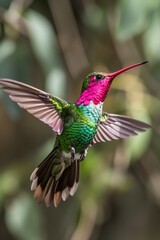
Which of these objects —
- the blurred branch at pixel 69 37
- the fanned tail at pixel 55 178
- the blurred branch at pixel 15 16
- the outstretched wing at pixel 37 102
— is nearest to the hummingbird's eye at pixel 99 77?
the outstretched wing at pixel 37 102

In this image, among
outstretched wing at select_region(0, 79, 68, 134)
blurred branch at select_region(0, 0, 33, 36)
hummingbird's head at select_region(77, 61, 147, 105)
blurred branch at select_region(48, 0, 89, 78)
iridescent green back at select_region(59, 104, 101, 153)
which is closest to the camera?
outstretched wing at select_region(0, 79, 68, 134)

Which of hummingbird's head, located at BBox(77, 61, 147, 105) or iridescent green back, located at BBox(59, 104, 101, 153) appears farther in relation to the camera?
iridescent green back, located at BBox(59, 104, 101, 153)

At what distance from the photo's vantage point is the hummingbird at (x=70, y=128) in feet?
4.73

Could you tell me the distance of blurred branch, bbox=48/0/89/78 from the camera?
3199 mm

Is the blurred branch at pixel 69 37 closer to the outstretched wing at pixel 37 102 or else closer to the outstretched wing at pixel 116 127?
the outstretched wing at pixel 116 127

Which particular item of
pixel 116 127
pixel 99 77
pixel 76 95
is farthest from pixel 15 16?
pixel 76 95

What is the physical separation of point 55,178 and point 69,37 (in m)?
1.76

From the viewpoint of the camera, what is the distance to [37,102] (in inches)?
55.8

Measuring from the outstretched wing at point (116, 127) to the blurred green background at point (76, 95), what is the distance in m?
0.46

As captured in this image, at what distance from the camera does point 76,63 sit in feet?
10.6

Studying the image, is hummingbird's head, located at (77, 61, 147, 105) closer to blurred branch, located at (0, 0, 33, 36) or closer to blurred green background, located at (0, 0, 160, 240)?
blurred green background, located at (0, 0, 160, 240)

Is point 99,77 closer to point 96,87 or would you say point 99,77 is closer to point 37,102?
point 96,87

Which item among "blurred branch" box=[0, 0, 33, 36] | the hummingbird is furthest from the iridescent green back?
"blurred branch" box=[0, 0, 33, 36]

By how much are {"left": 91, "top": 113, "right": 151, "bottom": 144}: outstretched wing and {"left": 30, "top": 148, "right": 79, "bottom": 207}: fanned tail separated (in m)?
0.09
